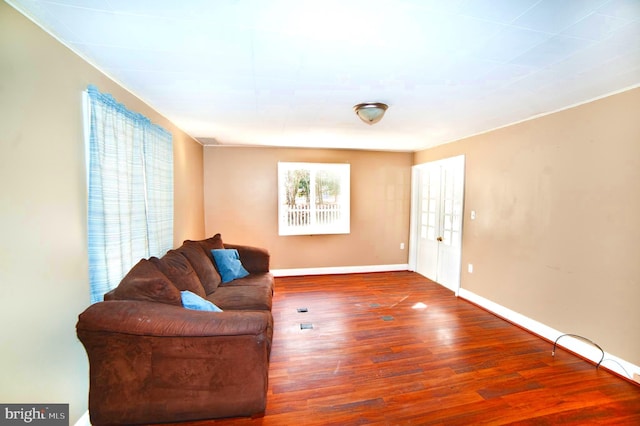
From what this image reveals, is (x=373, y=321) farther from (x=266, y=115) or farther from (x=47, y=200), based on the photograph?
(x=47, y=200)

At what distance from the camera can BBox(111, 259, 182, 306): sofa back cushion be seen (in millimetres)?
1779

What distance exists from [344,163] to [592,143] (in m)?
3.39

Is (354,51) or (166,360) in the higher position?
(354,51)

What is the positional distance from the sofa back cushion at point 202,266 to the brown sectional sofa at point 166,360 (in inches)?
41.5

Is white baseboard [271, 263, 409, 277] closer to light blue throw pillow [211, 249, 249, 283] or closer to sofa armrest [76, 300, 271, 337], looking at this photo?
light blue throw pillow [211, 249, 249, 283]

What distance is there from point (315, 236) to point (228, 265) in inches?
83.0

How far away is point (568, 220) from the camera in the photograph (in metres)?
2.72

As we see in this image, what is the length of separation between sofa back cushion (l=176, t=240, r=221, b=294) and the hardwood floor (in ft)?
2.88

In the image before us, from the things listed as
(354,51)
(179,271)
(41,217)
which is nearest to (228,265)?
(179,271)

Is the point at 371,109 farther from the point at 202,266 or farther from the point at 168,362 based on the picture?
the point at 168,362

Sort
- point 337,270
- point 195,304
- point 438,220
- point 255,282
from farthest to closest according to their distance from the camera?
point 337,270 < point 438,220 < point 255,282 < point 195,304

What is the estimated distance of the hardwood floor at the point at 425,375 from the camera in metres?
1.89

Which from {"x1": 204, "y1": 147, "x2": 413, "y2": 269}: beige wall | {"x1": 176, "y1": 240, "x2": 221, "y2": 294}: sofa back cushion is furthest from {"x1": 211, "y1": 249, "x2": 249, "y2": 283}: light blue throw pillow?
{"x1": 204, "y1": 147, "x2": 413, "y2": 269}: beige wall

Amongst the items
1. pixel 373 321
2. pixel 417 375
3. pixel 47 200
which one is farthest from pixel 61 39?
pixel 373 321
